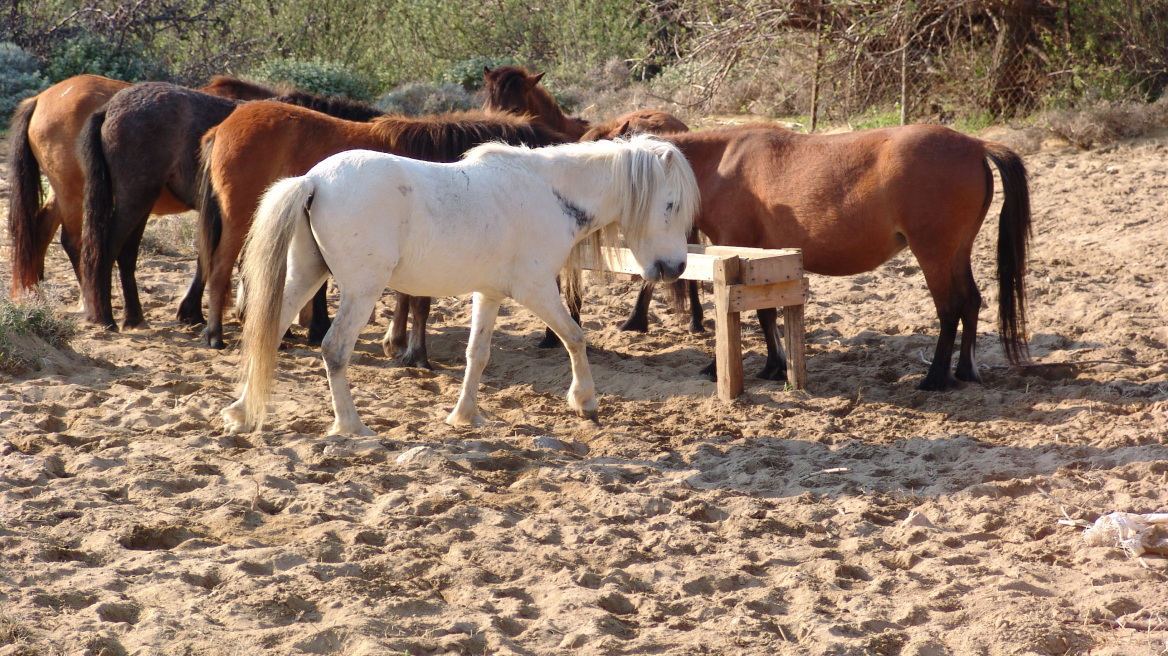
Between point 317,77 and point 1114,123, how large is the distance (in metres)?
11.5

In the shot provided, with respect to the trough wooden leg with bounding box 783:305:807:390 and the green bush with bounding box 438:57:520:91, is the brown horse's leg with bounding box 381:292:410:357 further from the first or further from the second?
the green bush with bounding box 438:57:520:91

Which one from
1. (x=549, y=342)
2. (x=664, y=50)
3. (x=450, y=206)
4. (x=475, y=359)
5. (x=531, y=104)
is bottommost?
(x=549, y=342)

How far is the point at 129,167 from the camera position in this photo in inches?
257

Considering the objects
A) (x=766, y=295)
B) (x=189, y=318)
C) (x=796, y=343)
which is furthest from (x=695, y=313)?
(x=189, y=318)

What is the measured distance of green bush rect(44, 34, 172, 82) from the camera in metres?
14.0

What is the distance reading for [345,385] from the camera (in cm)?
459

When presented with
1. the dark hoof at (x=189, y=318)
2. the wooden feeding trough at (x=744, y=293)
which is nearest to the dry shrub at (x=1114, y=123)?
the wooden feeding trough at (x=744, y=293)

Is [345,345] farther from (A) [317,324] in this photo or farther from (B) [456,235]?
(A) [317,324]

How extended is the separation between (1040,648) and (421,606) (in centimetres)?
193

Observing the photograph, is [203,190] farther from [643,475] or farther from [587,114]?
[587,114]

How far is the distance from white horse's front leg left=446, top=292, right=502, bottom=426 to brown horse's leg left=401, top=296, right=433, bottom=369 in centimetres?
118

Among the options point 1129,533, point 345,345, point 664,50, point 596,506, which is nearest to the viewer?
point 1129,533

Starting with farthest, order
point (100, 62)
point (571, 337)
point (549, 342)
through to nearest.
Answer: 1. point (100, 62)
2. point (549, 342)
3. point (571, 337)

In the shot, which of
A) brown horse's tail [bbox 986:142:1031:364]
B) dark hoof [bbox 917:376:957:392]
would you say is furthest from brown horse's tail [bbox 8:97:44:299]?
brown horse's tail [bbox 986:142:1031:364]
